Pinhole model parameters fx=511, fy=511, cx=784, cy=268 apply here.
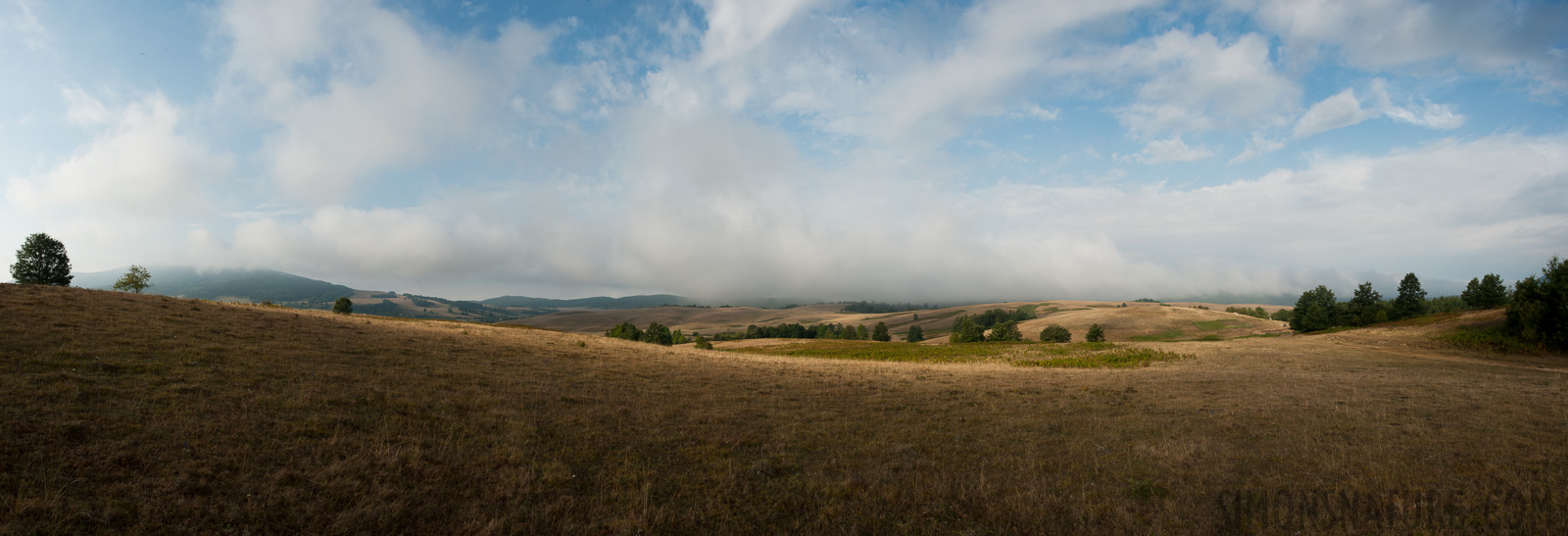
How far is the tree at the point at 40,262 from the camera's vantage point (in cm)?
4416

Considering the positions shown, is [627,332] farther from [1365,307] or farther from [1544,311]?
[1365,307]

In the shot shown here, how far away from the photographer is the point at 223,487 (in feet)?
23.1

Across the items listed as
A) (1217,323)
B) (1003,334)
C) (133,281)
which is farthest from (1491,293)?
(133,281)

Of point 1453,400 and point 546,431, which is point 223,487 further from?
point 1453,400

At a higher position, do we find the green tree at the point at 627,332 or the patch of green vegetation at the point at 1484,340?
the patch of green vegetation at the point at 1484,340

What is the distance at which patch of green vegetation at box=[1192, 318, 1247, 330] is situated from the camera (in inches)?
3661

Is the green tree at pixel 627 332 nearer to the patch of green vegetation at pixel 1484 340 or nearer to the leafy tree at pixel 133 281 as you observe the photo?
the leafy tree at pixel 133 281

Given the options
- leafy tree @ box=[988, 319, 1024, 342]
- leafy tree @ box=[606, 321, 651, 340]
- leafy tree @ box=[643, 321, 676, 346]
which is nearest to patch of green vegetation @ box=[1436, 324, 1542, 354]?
leafy tree @ box=[988, 319, 1024, 342]

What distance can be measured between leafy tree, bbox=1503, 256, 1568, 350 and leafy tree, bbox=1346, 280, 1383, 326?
128ft

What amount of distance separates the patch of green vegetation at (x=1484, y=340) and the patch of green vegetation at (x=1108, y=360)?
19.0 m

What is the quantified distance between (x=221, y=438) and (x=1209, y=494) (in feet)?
55.4

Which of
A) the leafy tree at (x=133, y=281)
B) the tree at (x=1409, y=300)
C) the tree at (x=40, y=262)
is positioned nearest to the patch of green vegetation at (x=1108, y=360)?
the tree at (x=1409, y=300)

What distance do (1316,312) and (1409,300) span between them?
1794cm

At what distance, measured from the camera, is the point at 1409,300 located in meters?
73.8
